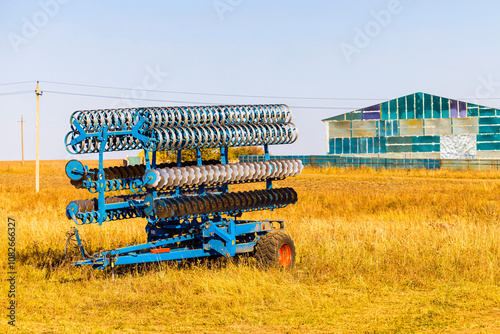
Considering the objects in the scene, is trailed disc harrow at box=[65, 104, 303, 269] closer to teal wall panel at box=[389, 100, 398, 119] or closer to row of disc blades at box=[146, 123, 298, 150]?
row of disc blades at box=[146, 123, 298, 150]

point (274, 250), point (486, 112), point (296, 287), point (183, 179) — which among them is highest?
point (486, 112)

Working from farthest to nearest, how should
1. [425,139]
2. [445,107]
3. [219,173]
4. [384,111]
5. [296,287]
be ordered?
[384,111]
[425,139]
[445,107]
[219,173]
[296,287]

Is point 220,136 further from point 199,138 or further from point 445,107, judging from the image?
point 445,107

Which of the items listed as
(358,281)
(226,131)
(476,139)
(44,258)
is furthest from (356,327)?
(476,139)

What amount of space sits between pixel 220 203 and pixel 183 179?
91 cm

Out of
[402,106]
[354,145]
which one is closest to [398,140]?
[402,106]

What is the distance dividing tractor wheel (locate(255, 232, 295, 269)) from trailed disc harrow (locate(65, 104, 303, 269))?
18 millimetres

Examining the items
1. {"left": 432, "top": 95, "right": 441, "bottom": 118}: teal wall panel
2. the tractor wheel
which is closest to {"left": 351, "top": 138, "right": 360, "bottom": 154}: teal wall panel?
{"left": 432, "top": 95, "right": 441, "bottom": 118}: teal wall panel

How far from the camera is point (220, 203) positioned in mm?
10484

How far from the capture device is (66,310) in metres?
8.72

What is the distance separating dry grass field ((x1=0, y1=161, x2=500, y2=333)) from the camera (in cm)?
800

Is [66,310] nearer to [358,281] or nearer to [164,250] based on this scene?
[164,250]

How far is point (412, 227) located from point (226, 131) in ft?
19.3

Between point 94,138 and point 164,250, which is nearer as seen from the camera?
point 164,250
